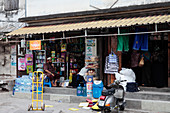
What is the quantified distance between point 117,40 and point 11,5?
11.2 m

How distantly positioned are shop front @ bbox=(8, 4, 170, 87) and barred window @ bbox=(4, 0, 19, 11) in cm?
573

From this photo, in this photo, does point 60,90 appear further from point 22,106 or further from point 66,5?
point 66,5

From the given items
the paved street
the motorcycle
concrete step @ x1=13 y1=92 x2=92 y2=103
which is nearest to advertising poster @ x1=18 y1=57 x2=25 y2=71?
the paved street

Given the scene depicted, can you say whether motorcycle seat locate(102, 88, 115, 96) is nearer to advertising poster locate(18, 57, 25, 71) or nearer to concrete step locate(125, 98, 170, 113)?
concrete step locate(125, 98, 170, 113)

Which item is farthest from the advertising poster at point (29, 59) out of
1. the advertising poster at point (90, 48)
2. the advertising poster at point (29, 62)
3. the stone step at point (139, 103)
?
the advertising poster at point (90, 48)

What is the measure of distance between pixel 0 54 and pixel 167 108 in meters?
13.2

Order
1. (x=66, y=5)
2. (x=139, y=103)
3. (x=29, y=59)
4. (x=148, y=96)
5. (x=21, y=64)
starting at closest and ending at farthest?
1. (x=139, y=103)
2. (x=148, y=96)
3. (x=66, y=5)
4. (x=29, y=59)
5. (x=21, y=64)

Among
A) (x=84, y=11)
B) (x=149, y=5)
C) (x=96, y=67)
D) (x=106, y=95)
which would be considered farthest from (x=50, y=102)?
(x=149, y=5)

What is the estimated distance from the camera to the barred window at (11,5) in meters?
19.4

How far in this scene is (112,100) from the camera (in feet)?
29.6

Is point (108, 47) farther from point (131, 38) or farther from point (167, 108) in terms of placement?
point (167, 108)

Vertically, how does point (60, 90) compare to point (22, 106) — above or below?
above

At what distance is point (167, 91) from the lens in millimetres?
11336

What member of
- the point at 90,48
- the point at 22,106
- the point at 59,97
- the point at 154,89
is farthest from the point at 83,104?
the point at 154,89
